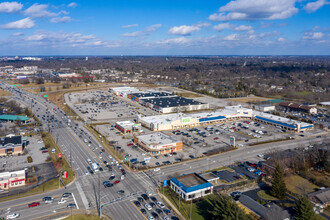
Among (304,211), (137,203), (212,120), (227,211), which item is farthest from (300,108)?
(137,203)

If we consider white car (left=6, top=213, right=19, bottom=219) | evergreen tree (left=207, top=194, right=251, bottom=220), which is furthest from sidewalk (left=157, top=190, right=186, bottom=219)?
white car (left=6, top=213, right=19, bottom=219)

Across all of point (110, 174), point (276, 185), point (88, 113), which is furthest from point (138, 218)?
point (88, 113)

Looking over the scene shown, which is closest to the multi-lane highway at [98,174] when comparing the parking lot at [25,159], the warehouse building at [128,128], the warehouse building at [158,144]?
the parking lot at [25,159]

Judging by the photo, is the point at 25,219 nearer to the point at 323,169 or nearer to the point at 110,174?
the point at 110,174


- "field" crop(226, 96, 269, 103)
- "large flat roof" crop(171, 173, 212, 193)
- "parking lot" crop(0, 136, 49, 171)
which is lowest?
"parking lot" crop(0, 136, 49, 171)

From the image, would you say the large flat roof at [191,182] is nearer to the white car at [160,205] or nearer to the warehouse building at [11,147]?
the white car at [160,205]

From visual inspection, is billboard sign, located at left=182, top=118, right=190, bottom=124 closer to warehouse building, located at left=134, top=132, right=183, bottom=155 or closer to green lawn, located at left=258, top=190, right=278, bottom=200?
warehouse building, located at left=134, top=132, right=183, bottom=155
